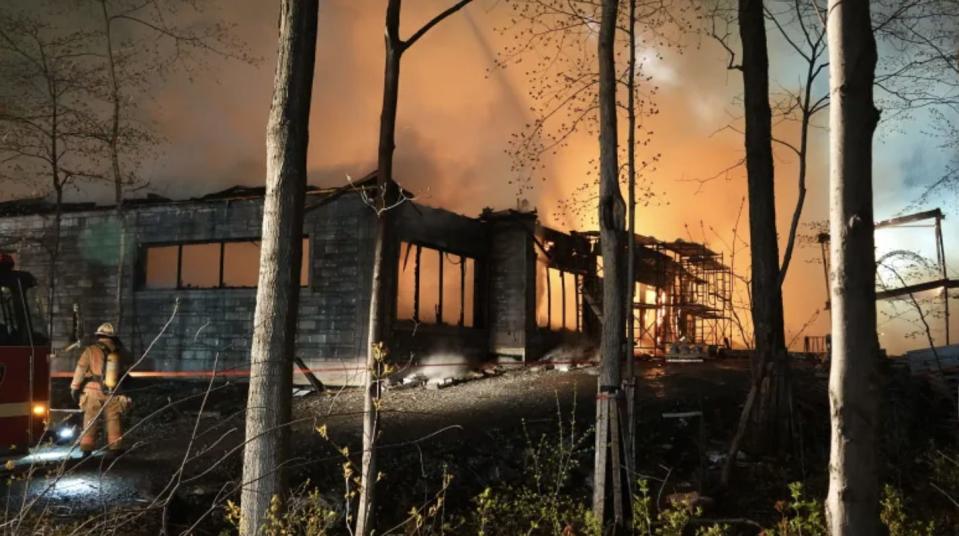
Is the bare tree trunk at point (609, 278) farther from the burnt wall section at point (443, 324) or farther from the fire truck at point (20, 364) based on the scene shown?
the burnt wall section at point (443, 324)

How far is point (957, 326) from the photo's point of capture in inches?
700

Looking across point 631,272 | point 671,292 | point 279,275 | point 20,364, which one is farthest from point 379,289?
point 671,292

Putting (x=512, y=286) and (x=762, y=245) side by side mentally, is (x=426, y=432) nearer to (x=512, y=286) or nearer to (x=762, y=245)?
(x=762, y=245)

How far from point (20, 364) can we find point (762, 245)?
355 inches

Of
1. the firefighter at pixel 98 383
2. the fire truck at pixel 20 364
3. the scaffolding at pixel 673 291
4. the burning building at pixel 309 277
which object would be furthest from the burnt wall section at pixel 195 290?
the scaffolding at pixel 673 291

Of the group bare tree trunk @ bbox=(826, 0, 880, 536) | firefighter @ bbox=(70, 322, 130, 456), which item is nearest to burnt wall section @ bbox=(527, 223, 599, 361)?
firefighter @ bbox=(70, 322, 130, 456)

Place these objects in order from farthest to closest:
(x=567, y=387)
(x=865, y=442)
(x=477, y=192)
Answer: (x=477, y=192)
(x=567, y=387)
(x=865, y=442)

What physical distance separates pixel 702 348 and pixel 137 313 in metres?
15.1

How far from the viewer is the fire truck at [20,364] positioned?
7.70 meters

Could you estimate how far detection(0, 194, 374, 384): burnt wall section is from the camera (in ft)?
51.2

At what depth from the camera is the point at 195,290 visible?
1677cm

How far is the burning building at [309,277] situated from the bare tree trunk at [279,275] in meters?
9.89

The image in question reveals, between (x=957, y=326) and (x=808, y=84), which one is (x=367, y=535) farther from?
(x=957, y=326)

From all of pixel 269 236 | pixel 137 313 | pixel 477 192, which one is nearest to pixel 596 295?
pixel 477 192
